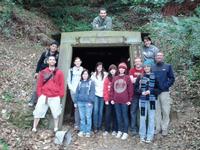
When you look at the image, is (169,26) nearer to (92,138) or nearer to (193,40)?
(193,40)

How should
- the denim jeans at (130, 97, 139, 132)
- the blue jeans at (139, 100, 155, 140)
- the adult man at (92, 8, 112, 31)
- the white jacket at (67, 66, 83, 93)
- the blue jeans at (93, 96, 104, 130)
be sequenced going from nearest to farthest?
the blue jeans at (139, 100, 155, 140) → the denim jeans at (130, 97, 139, 132) → the blue jeans at (93, 96, 104, 130) → the white jacket at (67, 66, 83, 93) → the adult man at (92, 8, 112, 31)

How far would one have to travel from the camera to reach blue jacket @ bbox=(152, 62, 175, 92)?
8328 mm

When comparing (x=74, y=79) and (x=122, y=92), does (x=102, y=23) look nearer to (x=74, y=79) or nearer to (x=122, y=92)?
(x=74, y=79)

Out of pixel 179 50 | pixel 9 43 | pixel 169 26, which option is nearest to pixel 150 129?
pixel 169 26

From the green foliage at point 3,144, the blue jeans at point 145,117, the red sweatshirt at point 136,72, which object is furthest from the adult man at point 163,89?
the green foliage at point 3,144

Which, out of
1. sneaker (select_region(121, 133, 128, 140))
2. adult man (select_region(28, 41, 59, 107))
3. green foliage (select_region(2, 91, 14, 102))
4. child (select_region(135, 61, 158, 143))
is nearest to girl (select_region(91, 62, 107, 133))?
→ sneaker (select_region(121, 133, 128, 140))

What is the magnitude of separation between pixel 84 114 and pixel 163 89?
1.79 meters

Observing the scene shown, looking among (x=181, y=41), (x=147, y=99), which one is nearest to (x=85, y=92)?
(x=147, y=99)

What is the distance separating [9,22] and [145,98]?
705cm

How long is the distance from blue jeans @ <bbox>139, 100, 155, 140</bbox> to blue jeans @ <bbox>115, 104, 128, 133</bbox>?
1.12ft

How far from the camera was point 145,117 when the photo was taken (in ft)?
27.7

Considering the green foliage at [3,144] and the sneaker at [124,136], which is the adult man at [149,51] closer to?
the sneaker at [124,136]

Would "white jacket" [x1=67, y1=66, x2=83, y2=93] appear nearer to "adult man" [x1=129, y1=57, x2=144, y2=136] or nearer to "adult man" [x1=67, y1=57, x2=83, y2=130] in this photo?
"adult man" [x1=67, y1=57, x2=83, y2=130]

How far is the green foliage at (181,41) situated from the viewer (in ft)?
19.5
